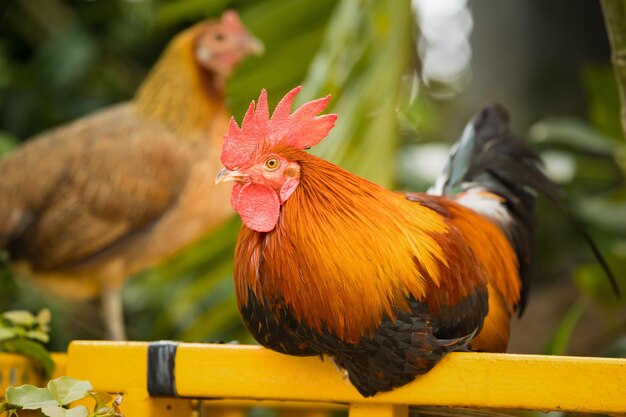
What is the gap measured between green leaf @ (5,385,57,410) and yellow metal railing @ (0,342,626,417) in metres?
0.18

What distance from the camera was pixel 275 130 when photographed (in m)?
1.23

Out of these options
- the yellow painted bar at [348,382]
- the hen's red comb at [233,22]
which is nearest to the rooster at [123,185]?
the hen's red comb at [233,22]

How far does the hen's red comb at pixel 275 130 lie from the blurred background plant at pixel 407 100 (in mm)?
951

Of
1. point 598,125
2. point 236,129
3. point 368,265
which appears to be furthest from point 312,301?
point 598,125

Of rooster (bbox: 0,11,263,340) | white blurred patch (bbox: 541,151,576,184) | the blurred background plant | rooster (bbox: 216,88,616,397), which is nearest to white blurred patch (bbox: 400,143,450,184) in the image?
the blurred background plant

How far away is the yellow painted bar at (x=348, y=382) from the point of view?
1125 mm

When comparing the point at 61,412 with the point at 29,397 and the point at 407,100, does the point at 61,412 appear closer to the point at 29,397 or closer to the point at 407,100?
the point at 29,397

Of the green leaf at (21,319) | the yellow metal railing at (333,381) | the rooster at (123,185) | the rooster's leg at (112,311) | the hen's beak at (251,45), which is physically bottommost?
the yellow metal railing at (333,381)

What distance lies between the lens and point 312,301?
3.76ft

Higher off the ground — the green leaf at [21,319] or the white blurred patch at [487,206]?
the white blurred patch at [487,206]

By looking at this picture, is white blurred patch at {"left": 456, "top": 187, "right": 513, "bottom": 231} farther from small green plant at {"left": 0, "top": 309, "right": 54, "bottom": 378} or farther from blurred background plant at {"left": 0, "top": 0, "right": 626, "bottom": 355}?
small green plant at {"left": 0, "top": 309, "right": 54, "bottom": 378}

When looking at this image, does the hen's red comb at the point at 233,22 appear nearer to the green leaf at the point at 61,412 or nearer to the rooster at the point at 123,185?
the rooster at the point at 123,185

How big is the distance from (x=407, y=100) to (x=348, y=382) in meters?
1.87

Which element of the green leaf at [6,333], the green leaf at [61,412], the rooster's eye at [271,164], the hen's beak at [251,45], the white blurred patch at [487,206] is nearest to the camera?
the green leaf at [61,412]
